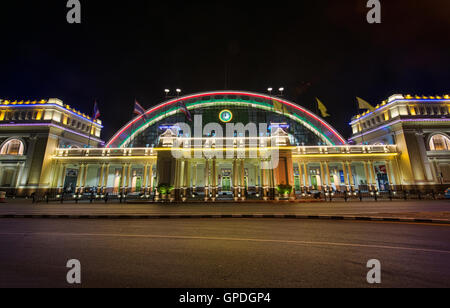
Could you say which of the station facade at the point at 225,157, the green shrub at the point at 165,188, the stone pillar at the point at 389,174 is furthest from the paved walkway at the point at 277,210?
the stone pillar at the point at 389,174

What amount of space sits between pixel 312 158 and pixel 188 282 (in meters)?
37.0

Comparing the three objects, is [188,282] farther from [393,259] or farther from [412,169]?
[412,169]

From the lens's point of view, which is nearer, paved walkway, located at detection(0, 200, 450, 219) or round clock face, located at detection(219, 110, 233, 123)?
paved walkway, located at detection(0, 200, 450, 219)

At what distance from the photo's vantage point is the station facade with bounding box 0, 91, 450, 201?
29.8m

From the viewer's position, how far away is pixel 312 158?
3597cm

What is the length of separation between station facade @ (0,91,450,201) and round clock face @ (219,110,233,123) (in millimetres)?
5102

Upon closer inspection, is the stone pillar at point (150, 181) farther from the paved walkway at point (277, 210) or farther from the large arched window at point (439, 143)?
the large arched window at point (439, 143)

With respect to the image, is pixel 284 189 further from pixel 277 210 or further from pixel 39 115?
pixel 39 115

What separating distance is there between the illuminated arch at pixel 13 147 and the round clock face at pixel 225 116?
1703 inches

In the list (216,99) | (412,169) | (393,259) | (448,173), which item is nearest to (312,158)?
(412,169)

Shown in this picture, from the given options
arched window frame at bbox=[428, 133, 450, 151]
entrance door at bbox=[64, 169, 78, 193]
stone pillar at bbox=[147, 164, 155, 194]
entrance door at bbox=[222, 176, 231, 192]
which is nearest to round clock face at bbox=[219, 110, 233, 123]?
entrance door at bbox=[222, 176, 231, 192]

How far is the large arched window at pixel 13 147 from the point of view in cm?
3662

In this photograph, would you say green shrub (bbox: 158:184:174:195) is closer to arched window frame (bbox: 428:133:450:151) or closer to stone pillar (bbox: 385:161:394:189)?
stone pillar (bbox: 385:161:394:189)

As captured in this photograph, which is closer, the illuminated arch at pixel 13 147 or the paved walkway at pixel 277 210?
the paved walkway at pixel 277 210
